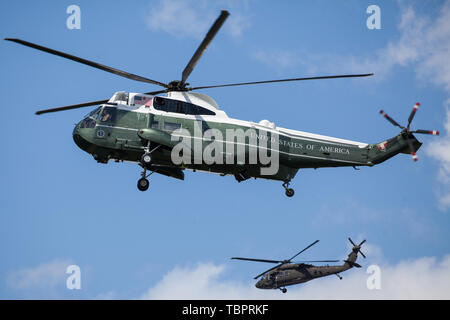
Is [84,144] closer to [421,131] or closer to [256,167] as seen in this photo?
[256,167]

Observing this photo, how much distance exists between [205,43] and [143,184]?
866 cm

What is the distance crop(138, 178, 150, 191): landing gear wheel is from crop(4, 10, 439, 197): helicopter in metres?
0.05

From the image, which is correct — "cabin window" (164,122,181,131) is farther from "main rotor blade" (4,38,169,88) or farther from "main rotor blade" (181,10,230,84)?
"main rotor blade" (181,10,230,84)

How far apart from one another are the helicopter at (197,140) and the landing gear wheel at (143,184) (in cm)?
5

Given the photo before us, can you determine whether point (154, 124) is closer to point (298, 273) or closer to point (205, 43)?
point (205, 43)

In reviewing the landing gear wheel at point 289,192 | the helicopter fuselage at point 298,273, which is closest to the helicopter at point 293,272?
the helicopter fuselage at point 298,273

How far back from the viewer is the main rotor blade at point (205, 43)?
24344 mm

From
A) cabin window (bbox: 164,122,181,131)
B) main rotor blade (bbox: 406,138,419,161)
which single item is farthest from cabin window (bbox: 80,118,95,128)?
main rotor blade (bbox: 406,138,419,161)

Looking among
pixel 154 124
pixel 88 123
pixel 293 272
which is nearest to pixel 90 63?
pixel 88 123

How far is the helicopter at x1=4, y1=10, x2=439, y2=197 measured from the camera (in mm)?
30328

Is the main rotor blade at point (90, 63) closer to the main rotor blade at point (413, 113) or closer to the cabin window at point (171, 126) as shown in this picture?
the cabin window at point (171, 126)

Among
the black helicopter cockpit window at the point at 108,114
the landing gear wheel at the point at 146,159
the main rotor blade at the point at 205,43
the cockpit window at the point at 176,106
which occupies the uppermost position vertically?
the main rotor blade at the point at 205,43
